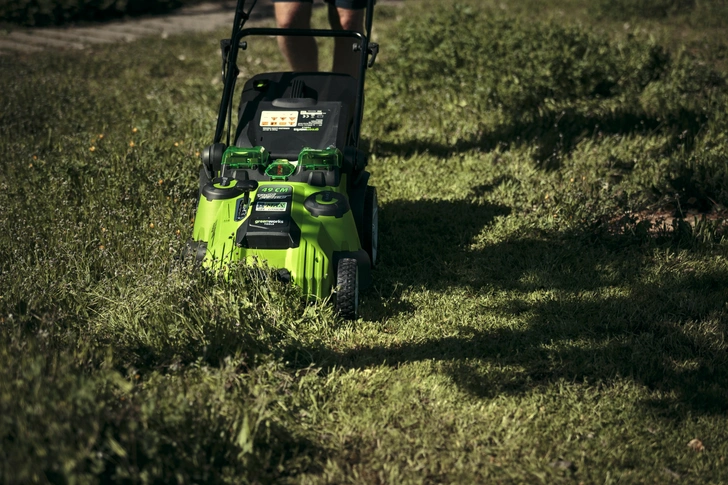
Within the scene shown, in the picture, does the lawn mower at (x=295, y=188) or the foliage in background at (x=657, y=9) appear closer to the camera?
the lawn mower at (x=295, y=188)

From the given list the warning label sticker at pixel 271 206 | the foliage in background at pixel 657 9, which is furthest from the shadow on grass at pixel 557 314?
the foliage in background at pixel 657 9

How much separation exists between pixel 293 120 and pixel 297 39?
45.4 inches

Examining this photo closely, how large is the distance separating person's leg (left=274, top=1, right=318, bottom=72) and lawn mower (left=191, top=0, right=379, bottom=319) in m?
0.51

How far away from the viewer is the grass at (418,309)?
2359 millimetres

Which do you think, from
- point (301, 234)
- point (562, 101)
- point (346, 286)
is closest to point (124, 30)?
point (562, 101)

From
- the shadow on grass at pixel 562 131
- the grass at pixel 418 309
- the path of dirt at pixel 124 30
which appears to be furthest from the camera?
the path of dirt at pixel 124 30

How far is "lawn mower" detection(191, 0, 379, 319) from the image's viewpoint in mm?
3097

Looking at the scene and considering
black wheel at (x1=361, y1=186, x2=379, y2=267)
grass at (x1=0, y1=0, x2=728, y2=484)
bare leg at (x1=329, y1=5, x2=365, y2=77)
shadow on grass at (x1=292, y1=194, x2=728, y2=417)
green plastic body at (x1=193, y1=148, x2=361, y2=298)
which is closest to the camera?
grass at (x1=0, y1=0, x2=728, y2=484)

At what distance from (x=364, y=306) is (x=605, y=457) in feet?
3.96

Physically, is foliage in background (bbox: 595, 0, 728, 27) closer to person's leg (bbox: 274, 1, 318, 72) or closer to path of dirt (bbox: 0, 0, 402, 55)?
path of dirt (bbox: 0, 0, 402, 55)

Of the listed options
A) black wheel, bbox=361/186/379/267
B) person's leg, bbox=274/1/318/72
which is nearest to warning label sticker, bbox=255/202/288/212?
black wheel, bbox=361/186/379/267

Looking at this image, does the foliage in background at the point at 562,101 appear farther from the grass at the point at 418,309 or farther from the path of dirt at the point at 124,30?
the path of dirt at the point at 124,30

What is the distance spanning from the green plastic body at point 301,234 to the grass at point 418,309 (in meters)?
0.08

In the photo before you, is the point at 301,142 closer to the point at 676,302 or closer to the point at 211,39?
the point at 676,302
